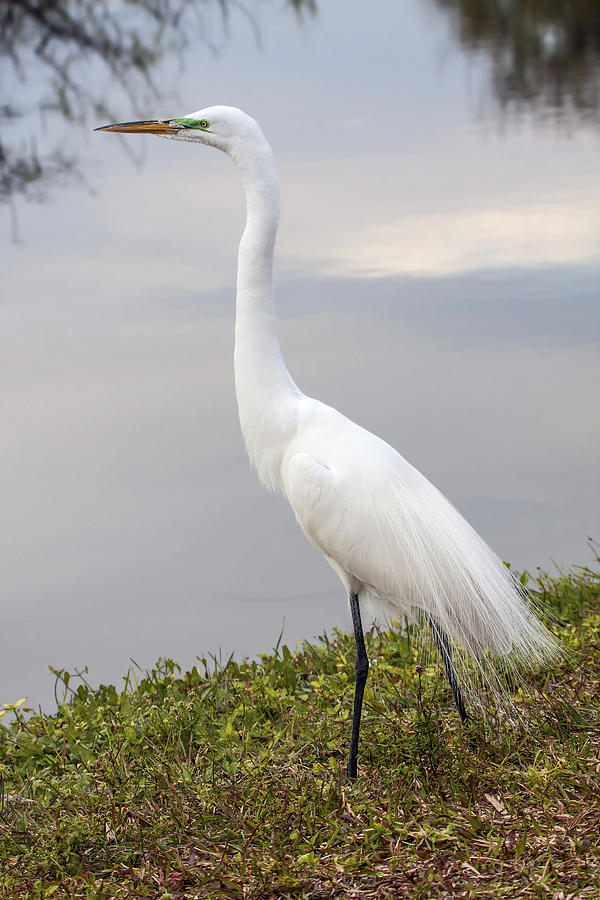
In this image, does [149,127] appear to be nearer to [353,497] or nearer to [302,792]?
[353,497]

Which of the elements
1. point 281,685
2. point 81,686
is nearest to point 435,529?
point 281,685

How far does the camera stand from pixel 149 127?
11.3ft

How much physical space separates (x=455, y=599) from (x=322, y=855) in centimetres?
107

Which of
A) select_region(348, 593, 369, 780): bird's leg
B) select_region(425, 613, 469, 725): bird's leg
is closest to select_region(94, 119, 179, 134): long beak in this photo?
select_region(348, 593, 369, 780): bird's leg

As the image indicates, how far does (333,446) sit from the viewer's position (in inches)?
134

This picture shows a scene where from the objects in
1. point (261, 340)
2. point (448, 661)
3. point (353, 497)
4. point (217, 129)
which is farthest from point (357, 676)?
point (217, 129)

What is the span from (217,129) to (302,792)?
217 cm

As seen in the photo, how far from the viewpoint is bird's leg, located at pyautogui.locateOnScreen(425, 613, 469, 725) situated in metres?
3.37

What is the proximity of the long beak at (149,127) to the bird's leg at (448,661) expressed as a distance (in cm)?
194

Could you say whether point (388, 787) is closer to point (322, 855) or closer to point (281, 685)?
point (322, 855)

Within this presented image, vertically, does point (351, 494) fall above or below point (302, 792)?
above

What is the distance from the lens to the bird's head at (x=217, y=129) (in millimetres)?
3271

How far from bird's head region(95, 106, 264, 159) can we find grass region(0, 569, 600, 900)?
2002 mm

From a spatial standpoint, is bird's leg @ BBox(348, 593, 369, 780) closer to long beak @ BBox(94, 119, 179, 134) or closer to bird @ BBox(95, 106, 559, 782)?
bird @ BBox(95, 106, 559, 782)
